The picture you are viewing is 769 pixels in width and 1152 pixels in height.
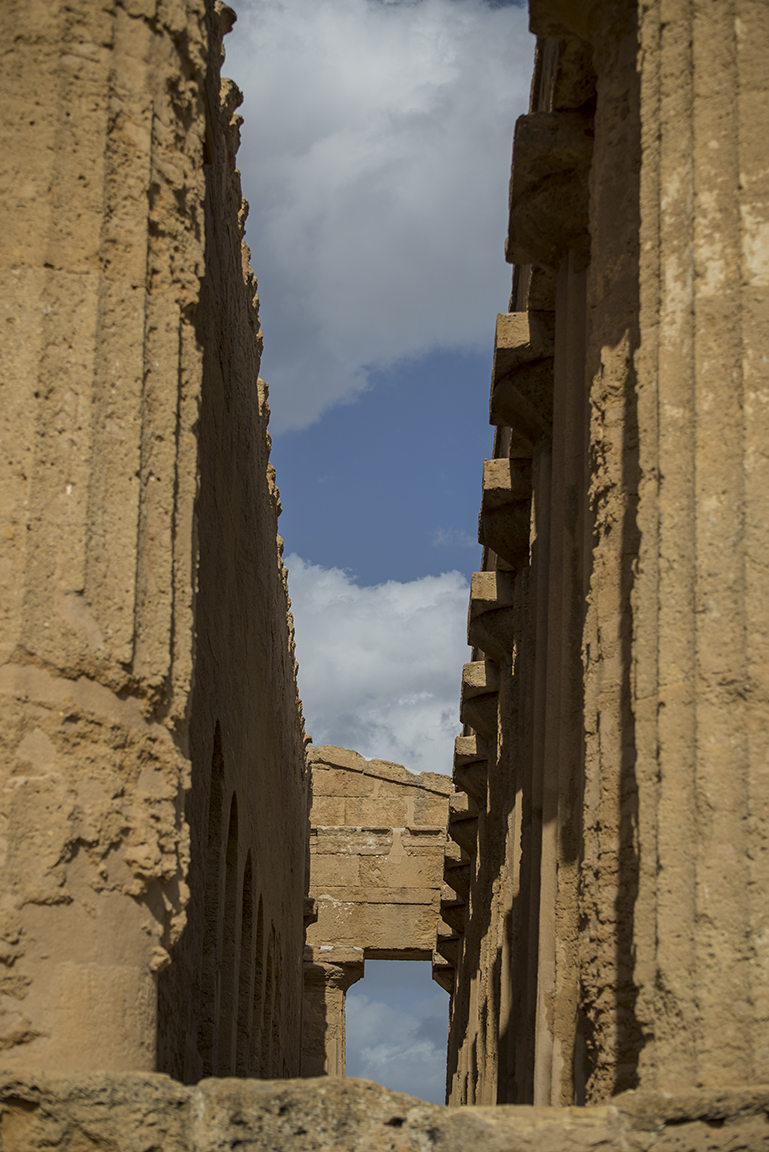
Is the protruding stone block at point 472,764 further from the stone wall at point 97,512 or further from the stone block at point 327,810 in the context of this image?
the stone wall at point 97,512

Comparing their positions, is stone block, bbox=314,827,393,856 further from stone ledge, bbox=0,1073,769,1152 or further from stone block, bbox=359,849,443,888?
stone ledge, bbox=0,1073,769,1152

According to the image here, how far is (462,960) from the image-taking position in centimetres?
2172

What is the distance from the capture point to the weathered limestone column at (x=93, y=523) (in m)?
4.11

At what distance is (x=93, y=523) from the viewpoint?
4.41 meters

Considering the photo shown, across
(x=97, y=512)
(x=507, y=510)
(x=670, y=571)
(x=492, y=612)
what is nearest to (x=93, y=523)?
(x=97, y=512)

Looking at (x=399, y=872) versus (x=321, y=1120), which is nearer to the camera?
(x=321, y=1120)

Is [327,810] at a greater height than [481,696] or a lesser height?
lesser

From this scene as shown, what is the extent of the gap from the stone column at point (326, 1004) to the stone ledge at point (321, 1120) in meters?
19.3

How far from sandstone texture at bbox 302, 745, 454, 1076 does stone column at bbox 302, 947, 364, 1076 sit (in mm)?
16

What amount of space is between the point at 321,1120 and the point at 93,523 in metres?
1.91

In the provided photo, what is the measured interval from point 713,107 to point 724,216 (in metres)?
0.42

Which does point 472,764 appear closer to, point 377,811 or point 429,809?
point 429,809

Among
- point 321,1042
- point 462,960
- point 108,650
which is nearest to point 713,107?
point 108,650

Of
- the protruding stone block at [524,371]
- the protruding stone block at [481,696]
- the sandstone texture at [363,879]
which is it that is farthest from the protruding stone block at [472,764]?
the protruding stone block at [524,371]
